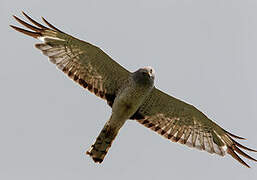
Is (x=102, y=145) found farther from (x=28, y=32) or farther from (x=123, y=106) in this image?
(x=28, y=32)

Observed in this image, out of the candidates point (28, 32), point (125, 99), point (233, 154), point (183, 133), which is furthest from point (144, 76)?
point (233, 154)

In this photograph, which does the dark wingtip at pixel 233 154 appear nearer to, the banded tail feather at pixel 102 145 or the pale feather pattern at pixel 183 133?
the pale feather pattern at pixel 183 133

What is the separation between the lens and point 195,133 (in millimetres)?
16781

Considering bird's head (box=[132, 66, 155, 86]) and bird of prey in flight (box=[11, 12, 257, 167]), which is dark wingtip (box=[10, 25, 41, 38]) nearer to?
bird of prey in flight (box=[11, 12, 257, 167])

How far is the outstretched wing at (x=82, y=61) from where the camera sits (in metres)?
15.5

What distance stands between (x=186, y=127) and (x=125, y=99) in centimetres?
208

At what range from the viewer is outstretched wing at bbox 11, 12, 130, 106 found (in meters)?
15.5

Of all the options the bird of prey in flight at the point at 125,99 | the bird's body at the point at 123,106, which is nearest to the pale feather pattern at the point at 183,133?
the bird of prey in flight at the point at 125,99

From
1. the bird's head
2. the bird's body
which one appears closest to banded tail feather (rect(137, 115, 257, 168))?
the bird's body

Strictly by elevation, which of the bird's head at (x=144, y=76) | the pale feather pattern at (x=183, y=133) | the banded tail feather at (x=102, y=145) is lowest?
the banded tail feather at (x=102, y=145)

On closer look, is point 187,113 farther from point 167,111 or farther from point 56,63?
point 56,63

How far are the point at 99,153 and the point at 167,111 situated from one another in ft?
6.97

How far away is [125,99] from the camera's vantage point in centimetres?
1572

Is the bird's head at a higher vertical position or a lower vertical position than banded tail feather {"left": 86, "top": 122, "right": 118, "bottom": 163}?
higher
